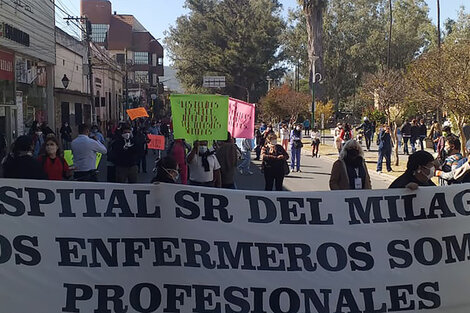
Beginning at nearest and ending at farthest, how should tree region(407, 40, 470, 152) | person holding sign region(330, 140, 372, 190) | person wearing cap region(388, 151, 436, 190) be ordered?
person wearing cap region(388, 151, 436, 190) < person holding sign region(330, 140, 372, 190) < tree region(407, 40, 470, 152)

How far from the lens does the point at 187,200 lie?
14.4 ft

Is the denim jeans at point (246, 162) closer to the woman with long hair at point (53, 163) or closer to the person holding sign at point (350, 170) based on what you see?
the woman with long hair at point (53, 163)

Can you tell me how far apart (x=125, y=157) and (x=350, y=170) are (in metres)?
4.92

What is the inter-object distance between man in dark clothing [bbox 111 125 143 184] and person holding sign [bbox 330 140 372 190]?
15.4ft

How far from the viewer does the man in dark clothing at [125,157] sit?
1012 centimetres

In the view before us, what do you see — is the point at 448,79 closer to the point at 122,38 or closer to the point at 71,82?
the point at 71,82

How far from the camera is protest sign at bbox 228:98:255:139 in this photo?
29.5ft

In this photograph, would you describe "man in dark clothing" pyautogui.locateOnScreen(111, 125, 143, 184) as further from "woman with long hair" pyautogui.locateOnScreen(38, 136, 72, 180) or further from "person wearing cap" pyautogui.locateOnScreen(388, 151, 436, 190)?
"person wearing cap" pyautogui.locateOnScreen(388, 151, 436, 190)

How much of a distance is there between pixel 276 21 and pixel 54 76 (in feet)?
122

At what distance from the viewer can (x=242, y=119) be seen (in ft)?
29.8

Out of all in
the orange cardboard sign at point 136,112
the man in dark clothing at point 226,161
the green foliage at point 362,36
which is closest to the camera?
the man in dark clothing at point 226,161

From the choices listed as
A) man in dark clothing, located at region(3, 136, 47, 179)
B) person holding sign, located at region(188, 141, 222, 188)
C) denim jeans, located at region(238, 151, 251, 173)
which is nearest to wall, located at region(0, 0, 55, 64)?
denim jeans, located at region(238, 151, 251, 173)

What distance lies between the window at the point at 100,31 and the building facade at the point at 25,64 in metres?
55.4

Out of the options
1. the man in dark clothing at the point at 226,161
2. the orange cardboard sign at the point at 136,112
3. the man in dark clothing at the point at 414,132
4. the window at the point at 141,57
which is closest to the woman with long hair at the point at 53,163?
the man in dark clothing at the point at 226,161
